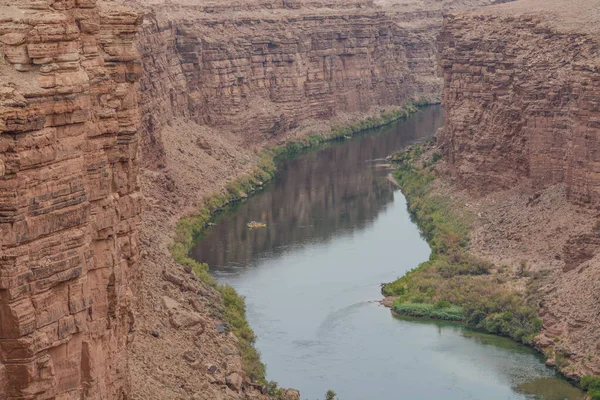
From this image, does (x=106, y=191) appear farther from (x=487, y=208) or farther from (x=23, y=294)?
(x=487, y=208)

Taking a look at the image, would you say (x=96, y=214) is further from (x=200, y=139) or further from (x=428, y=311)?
(x=200, y=139)

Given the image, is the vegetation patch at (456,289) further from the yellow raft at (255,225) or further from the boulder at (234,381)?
the boulder at (234,381)

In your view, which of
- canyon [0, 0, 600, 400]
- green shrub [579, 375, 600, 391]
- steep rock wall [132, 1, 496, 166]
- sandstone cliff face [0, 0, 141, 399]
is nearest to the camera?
sandstone cliff face [0, 0, 141, 399]

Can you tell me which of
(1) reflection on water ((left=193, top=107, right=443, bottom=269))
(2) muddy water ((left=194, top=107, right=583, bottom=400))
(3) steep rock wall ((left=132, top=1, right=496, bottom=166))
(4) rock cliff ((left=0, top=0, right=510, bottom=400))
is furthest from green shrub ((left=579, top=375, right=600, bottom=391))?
(3) steep rock wall ((left=132, top=1, right=496, bottom=166))

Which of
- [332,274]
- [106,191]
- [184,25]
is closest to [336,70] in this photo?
[184,25]

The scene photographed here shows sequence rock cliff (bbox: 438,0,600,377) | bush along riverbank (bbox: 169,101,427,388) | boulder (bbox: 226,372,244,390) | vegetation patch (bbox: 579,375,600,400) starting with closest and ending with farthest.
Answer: boulder (bbox: 226,372,244,390) → vegetation patch (bbox: 579,375,600,400) → bush along riverbank (bbox: 169,101,427,388) → rock cliff (bbox: 438,0,600,377)

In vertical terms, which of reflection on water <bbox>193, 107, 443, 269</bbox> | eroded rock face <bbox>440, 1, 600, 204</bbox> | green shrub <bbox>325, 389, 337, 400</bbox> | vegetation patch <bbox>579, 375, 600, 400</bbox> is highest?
eroded rock face <bbox>440, 1, 600, 204</bbox>

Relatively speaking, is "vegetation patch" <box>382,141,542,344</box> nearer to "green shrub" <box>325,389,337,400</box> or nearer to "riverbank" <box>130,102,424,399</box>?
"riverbank" <box>130,102,424,399</box>

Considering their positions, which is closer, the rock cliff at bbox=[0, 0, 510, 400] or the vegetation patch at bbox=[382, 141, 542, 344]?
the rock cliff at bbox=[0, 0, 510, 400]
